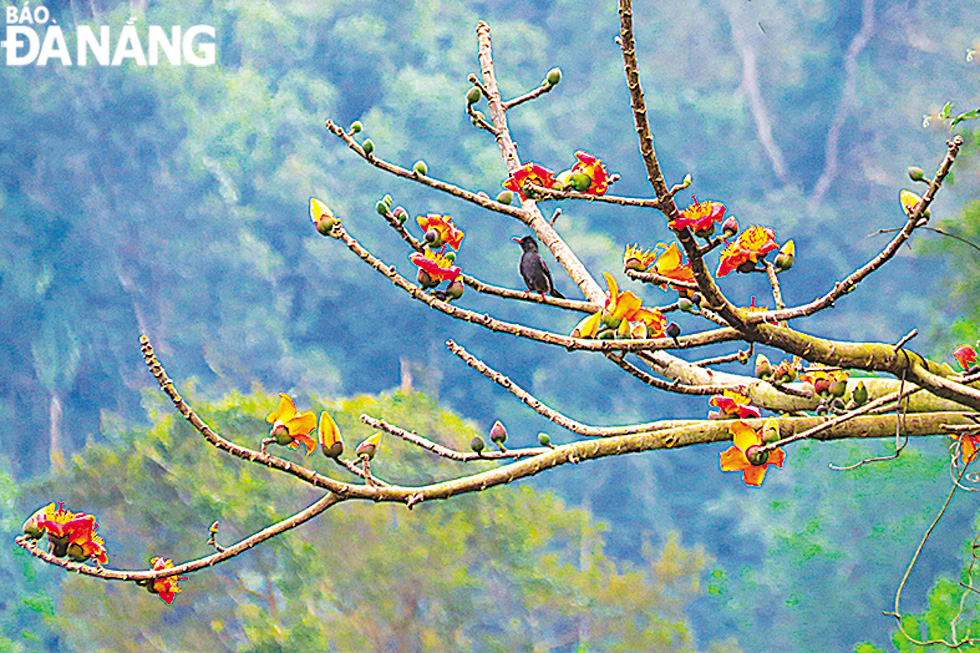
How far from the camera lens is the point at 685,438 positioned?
0.84m

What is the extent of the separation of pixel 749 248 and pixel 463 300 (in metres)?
3.89

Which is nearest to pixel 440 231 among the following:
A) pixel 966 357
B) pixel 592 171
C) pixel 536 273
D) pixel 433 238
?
pixel 433 238

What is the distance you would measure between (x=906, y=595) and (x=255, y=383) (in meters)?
3.17

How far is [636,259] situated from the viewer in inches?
29.7

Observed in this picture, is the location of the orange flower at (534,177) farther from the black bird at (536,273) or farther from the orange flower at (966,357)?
the orange flower at (966,357)

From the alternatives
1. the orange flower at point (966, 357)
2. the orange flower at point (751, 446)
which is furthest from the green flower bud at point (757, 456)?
the orange flower at point (966, 357)

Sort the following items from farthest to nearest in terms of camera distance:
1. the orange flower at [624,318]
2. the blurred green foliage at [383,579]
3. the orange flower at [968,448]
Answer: the blurred green foliage at [383,579] < the orange flower at [968,448] < the orange flower at [624,318]

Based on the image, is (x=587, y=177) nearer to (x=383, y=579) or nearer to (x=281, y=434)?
(x=281, y=434)

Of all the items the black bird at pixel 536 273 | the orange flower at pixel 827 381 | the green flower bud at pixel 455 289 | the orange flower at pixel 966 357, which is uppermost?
the black bird at pixel 536 273

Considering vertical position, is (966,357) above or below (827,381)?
above

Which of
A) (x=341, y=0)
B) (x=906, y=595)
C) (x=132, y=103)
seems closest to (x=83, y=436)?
(x=132, y=103)

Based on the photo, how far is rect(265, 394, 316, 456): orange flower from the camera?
747 millimetres

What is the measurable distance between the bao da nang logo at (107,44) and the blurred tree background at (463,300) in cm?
6

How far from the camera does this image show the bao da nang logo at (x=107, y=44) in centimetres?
483
